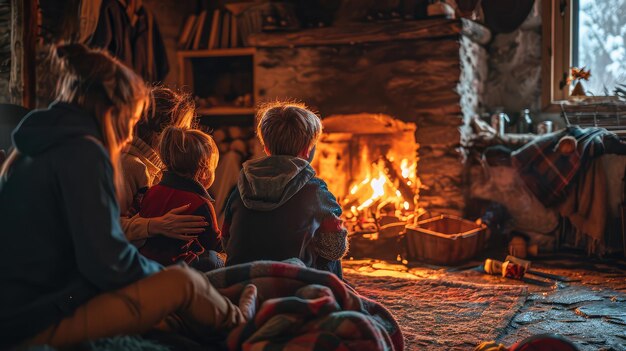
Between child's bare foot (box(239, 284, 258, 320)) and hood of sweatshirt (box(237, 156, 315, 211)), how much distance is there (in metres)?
0.56

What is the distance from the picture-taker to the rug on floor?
309 centimetres

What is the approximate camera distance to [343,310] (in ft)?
7.38

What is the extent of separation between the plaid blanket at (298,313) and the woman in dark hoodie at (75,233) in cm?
22

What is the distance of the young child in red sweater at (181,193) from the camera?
276cm

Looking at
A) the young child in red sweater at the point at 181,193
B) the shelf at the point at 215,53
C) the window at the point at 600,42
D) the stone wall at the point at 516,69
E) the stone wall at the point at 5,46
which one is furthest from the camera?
the shelf at the point at 215,53

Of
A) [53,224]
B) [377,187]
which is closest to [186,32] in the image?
[377,187]

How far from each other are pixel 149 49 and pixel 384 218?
223cm

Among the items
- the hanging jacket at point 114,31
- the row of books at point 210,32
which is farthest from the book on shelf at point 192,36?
the hanging jacket at point 114,31

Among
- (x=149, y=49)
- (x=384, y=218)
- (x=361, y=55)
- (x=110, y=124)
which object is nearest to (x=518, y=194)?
(x=384, y=218)

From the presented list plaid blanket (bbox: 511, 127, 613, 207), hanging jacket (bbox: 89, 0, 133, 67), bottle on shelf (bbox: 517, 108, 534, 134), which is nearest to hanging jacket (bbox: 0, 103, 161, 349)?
hanging jacket (bbox: 89, 0, 133, 67)

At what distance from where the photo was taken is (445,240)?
479 centimetres

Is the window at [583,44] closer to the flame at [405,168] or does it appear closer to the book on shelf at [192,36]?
the flame at [405,168]

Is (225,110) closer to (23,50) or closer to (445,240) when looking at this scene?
(23,50)

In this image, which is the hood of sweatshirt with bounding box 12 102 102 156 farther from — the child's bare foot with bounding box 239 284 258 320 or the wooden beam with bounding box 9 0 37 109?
the wooden beam with bounding box 9 0 37 109
